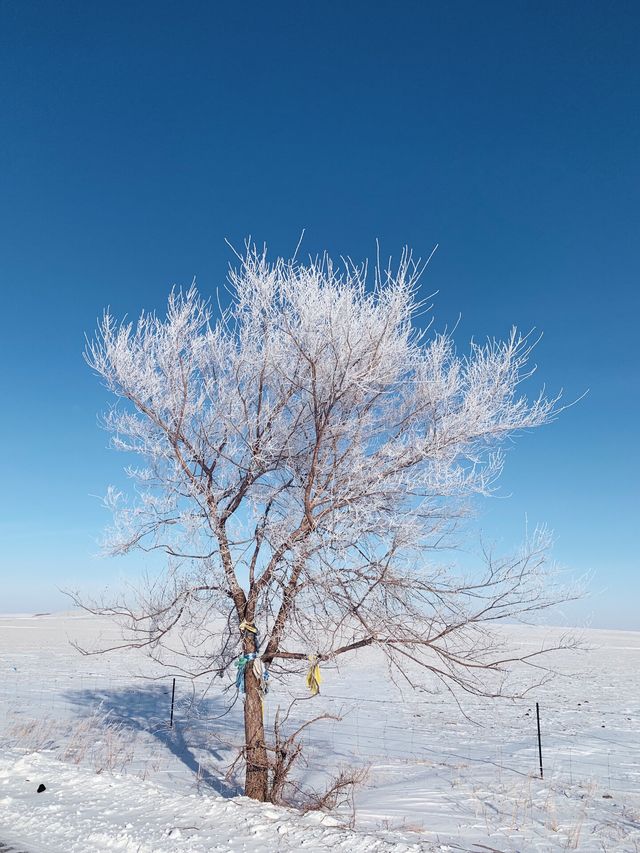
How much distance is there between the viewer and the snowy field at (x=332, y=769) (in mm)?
5672

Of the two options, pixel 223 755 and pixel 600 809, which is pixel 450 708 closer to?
pixel 223 755

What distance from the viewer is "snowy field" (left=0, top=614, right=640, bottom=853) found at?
5.67 meters

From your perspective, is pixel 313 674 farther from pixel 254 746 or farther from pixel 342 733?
pixel 342 733

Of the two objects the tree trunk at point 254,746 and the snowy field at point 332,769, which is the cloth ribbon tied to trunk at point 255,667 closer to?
the tree trunk at point 254,746

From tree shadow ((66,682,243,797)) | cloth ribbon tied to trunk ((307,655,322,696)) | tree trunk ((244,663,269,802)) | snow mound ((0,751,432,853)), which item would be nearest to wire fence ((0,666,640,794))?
tree shadow ((66,682,243,797))

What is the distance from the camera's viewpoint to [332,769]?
1111 centimetres

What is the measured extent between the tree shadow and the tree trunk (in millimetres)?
1259

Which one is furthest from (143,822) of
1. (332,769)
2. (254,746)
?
(332,769)

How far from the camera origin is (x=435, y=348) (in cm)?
829

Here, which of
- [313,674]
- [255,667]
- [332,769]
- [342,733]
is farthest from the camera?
[342,733]

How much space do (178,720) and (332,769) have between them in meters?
5.69

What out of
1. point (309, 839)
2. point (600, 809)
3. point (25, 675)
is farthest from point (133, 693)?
point (309, 839)

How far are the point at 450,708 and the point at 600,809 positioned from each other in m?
10.9

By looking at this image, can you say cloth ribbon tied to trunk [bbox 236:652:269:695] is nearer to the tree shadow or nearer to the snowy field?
the snowy field
